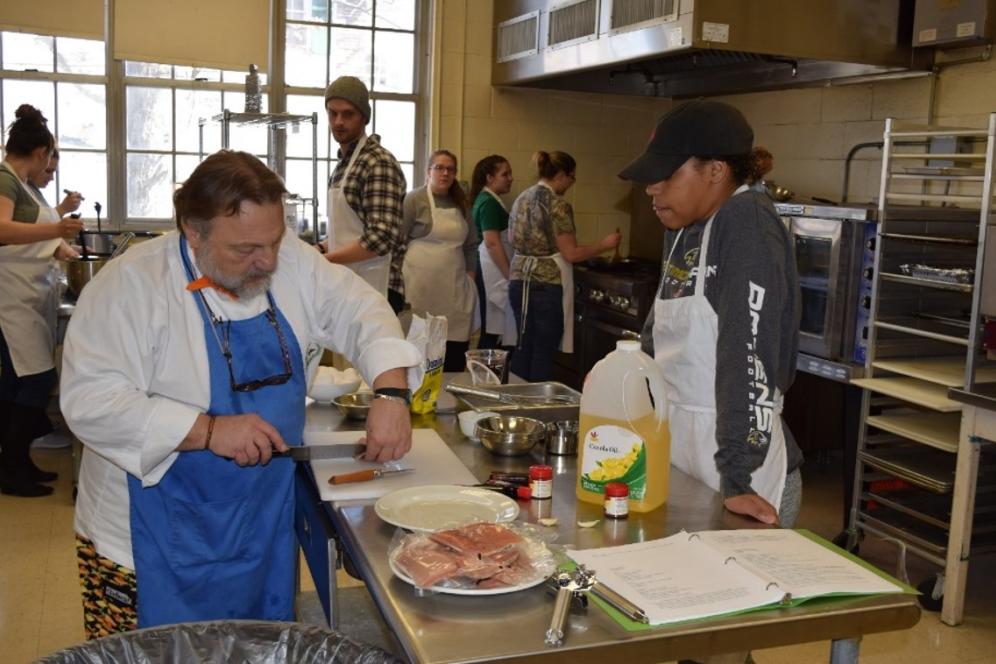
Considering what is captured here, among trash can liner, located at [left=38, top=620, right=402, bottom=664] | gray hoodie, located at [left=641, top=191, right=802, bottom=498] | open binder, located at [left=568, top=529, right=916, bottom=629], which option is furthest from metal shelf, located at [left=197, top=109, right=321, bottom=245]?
open binder, located at [left=568, top=529, right=916, bottom=629]

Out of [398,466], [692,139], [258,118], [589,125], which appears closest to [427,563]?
[398,466]

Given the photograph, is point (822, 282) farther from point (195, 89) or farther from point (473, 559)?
point (195, 89)

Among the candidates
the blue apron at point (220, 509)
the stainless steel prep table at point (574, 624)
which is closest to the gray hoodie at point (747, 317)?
the stainless steel prep table at point (574, 624)

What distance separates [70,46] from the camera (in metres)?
5.79

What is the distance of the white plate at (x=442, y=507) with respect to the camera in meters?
1.69

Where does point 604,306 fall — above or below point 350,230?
below

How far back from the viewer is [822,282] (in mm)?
4047

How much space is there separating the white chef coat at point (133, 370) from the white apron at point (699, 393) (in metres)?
0.77

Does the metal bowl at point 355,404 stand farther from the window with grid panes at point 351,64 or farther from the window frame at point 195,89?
the window with grid panes at point 351,64

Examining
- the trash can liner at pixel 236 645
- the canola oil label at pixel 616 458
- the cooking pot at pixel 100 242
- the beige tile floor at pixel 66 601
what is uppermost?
the cooking pot at pixel 100 242

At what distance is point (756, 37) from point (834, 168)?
108 centimetres

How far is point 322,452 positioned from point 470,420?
1.36 feet

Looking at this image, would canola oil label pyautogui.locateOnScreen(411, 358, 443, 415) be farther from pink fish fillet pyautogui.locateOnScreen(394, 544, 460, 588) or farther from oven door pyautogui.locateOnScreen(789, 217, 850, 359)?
oven door pyautogui.locateOnScreen(789, 217, 850, 359)

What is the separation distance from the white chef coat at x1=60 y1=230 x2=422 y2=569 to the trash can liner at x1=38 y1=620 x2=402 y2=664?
1.22 feet
